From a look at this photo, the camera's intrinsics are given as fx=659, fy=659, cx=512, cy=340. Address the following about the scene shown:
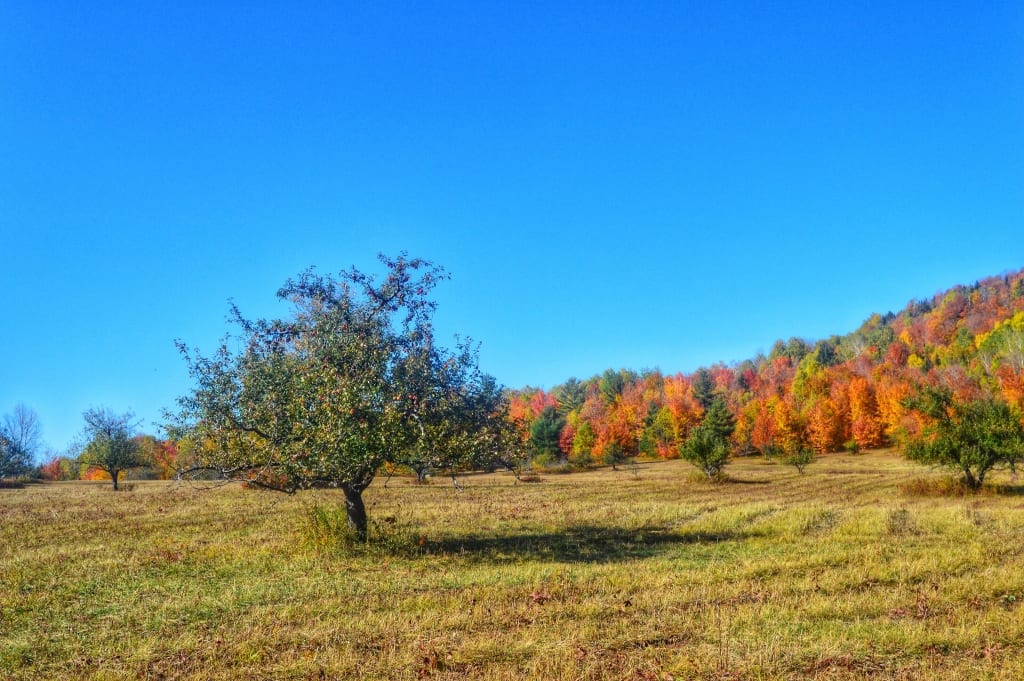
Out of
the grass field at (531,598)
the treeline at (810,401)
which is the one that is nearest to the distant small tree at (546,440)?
the treeline at (810,401)

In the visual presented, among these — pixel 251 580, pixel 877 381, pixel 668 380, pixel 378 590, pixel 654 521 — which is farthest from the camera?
pixel 668 380

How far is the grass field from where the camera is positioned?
34.4 ft

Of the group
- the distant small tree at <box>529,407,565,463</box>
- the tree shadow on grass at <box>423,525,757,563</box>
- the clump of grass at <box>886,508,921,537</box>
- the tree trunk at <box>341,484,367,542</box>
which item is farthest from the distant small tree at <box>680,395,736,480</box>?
the distant small tree at <box>529,407,565,463</box>

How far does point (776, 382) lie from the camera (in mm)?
170875

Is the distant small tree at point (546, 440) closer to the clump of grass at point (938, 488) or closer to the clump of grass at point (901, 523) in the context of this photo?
the clump of grass at point (938, 488)

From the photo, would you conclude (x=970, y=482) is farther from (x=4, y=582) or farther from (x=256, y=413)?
(x=4, y=582)

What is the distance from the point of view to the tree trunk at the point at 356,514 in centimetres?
2294

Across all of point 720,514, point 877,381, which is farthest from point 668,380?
point 720,514

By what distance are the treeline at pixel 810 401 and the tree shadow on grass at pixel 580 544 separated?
73878 mm

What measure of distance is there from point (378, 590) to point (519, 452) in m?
7.30

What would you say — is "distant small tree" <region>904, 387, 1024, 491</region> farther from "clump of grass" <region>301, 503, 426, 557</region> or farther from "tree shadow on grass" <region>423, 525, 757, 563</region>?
"clump of grass" <region>301, 503, 426, 557</region>

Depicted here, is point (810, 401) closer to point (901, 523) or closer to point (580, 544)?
point (901, 523)

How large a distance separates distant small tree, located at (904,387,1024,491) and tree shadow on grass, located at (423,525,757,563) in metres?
22.6

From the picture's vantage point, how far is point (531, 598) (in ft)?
48.2
